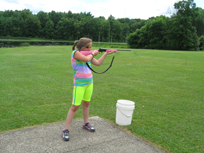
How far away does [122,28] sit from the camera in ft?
413

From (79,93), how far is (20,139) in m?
1.46

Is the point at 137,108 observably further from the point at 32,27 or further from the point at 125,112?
the point at 32,27

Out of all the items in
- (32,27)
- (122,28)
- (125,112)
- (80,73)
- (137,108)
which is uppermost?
(122,28)

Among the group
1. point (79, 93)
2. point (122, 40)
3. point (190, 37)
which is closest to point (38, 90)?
point (79, 93)

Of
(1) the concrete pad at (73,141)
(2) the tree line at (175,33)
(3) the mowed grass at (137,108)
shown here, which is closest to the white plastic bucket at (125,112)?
(3) the mowed grass at (137,108)

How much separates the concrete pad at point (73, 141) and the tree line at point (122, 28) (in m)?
62.9

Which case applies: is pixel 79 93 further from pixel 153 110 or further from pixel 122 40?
pixel 122 40

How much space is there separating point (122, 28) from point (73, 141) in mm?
127652

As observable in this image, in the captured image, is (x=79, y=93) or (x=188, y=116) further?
(x=188, y=116)

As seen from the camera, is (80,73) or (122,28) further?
(122,28)

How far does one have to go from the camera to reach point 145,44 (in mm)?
70188

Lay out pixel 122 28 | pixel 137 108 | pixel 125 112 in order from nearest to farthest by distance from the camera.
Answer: pixel 125 112
pixel 137 108
pixel 122 28

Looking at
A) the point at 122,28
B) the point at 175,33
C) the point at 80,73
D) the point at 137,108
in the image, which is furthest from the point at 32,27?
the point at 80,73

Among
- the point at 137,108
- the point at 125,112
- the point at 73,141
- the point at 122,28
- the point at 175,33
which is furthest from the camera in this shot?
the point at 122,28
